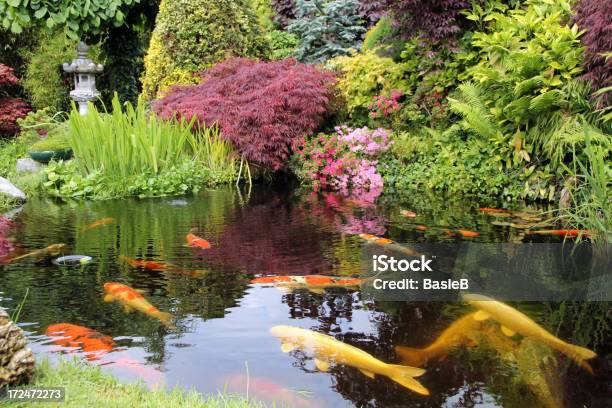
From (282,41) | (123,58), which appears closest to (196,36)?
(123,58)

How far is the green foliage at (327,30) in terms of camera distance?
12.8 m

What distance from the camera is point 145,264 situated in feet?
16.0

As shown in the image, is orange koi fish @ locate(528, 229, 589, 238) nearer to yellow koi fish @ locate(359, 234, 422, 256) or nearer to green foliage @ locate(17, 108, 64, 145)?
yellow koi fish @ locate(359, 234, 422, 256)

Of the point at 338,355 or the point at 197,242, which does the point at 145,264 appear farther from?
the point at 338,355

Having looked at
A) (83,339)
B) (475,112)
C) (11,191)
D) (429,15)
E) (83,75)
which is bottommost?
(83,339)

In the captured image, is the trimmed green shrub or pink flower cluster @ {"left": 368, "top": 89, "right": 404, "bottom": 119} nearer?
pink flower cluster @ {"left": 368, "top": 89, "right": 404, "bottom": 119}

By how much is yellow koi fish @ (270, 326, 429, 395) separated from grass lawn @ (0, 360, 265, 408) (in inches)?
22.4

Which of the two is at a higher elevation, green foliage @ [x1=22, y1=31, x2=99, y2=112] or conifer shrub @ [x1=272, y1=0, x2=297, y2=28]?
conifer shrub @ [x1=272, y1=0, x2=297, y2=28]

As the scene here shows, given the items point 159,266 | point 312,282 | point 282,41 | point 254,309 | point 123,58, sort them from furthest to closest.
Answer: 1. point 282,41
2. point 123,58
3. point 159,266
4. point 312,282
5. point 254,309

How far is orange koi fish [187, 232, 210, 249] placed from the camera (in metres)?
5.44

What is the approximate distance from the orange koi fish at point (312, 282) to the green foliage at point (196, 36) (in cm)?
703

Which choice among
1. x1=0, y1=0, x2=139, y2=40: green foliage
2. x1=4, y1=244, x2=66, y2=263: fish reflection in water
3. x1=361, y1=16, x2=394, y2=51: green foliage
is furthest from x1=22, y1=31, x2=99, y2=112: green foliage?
x1=4, y1=244, x2=66, y2=263: fish reflection in water

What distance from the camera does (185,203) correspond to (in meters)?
7.62

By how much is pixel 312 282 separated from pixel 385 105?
4.96 m
